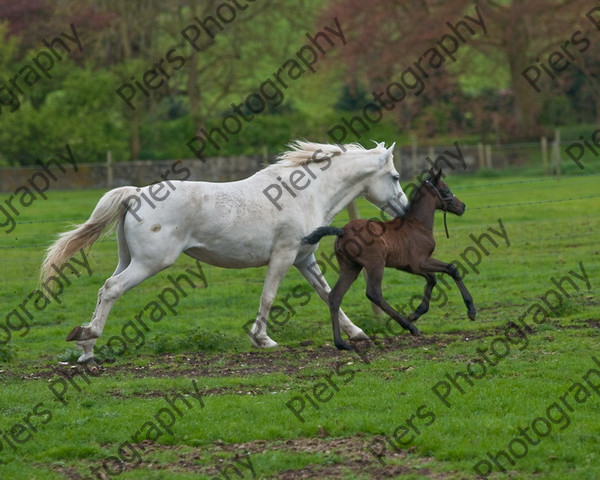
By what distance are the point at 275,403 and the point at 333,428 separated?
75 cm

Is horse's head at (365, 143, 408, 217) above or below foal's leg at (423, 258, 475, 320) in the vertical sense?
above

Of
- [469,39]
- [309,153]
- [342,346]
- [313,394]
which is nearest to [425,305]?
[342,346]

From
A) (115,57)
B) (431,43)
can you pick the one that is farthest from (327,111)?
(115,57)

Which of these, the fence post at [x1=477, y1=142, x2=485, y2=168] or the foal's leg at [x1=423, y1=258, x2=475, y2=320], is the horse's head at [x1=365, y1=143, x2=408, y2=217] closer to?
the foal's leg at [x1=423, y1=258, x2=475, y2=320]

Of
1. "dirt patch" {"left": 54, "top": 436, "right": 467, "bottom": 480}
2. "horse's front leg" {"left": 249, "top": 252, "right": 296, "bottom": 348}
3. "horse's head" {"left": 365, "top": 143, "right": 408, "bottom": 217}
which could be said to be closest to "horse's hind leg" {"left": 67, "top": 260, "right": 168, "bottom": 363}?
"horse's front leg" {"left": 249, "top": 252, "right": 296, "bottom": 348}

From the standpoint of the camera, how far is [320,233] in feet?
30.2

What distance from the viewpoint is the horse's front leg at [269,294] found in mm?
9594

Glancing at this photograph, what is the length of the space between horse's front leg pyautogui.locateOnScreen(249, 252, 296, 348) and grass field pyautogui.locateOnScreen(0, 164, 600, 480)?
0.15 m

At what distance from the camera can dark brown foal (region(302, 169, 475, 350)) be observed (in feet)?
29.9

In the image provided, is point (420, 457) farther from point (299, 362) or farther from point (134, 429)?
point (299, 362)

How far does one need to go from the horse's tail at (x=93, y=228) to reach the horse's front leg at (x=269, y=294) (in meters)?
1.52

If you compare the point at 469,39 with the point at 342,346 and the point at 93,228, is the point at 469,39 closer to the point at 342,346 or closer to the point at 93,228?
the point at 342,346

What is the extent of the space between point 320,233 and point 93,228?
2.08 meters

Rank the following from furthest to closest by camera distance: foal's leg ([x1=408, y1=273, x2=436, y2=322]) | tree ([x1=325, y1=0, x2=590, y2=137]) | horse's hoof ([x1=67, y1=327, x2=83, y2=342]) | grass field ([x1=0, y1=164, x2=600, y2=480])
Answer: tree ([x1=325, y1=0, x2=590, y2=137])
foal's leg ([x1=408, y1=273, x2=436, y2=322])
horse's hoof ([x1=67, y1=327, x2=83, y2=342])
grass field ([x1=0, y1=164, x2=600, y2=480])
